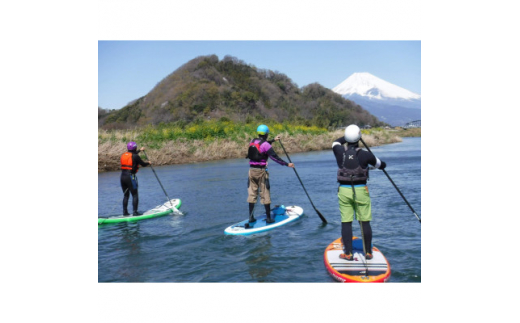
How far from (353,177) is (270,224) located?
3807 millimetres

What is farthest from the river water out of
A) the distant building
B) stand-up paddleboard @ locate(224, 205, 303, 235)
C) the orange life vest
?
the distant building

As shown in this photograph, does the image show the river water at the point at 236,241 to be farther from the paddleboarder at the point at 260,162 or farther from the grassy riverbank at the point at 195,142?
the grassy riverbank at the point at 195,142

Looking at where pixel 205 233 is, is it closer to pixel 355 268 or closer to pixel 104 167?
pixel 355 268

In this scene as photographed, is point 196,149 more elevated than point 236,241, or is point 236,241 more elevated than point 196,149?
point 196,149

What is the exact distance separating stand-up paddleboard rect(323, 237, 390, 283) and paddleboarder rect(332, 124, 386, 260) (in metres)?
0.28

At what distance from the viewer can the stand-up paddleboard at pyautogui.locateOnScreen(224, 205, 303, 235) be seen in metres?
9.35

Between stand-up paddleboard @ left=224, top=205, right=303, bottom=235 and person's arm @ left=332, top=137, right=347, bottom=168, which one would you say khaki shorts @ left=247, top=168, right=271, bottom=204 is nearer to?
stand-up paddleboard @ left=224, top=205, right=303, bottom=235

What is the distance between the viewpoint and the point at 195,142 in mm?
31344

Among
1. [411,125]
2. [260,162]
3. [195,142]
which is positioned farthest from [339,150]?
[411,125]

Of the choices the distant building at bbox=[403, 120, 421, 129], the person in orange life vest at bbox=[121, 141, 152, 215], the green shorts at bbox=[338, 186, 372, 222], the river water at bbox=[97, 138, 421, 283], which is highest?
the distant building at bbox=[403, 120, 421, 129]

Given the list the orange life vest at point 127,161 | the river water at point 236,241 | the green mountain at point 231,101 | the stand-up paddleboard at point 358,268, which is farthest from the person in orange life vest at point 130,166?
the green mountain at point 231,101

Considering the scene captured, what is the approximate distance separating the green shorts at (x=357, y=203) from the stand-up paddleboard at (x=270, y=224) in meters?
3.20

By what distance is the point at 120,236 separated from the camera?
9.79m

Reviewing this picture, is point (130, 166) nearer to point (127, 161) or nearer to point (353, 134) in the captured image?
point (127, 161)
